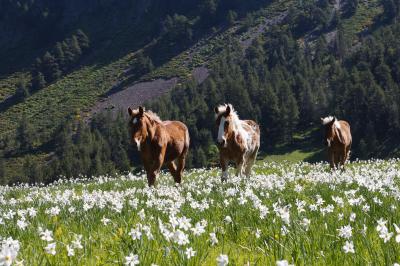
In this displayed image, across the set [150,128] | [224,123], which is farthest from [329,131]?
[150,128]

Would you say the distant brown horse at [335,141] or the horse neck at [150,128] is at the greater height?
the horse neck at [150,128]

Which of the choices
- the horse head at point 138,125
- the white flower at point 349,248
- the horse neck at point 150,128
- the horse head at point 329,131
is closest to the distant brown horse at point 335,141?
the horse head at point 329,131

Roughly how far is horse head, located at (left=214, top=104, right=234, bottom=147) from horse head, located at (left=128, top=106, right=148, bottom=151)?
228 cm

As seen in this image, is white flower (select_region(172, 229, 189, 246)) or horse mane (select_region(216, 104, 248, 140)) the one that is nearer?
white flower (select_region(172, 229, 189, 246))

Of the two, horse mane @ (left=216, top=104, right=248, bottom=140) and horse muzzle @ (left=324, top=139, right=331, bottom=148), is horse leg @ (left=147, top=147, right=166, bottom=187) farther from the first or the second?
horse muzzle @ (left=324, top=139, right=331, bottom=148)

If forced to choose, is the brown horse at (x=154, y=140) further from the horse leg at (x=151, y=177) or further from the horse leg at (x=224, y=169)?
the horse leg at (x=224, y=169)

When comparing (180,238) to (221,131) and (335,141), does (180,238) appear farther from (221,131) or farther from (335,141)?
(335,141)

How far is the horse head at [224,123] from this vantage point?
550 inches

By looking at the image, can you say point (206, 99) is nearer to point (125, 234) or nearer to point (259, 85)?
point (259, 85)

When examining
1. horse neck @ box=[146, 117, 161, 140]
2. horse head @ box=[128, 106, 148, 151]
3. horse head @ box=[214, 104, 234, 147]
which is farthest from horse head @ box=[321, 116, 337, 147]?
horse head @ box=[128, 106, 148, 151]

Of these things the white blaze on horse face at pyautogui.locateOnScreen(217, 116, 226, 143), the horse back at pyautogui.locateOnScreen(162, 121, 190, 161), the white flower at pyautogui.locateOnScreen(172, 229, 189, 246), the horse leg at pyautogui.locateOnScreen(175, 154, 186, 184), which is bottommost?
the horse leg at pyautogui.locateOnScreen(175, 154, 186, 184)

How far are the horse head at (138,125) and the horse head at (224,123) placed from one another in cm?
228

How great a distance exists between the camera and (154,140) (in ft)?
46.2

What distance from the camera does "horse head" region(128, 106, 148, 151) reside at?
13031 millimetres
